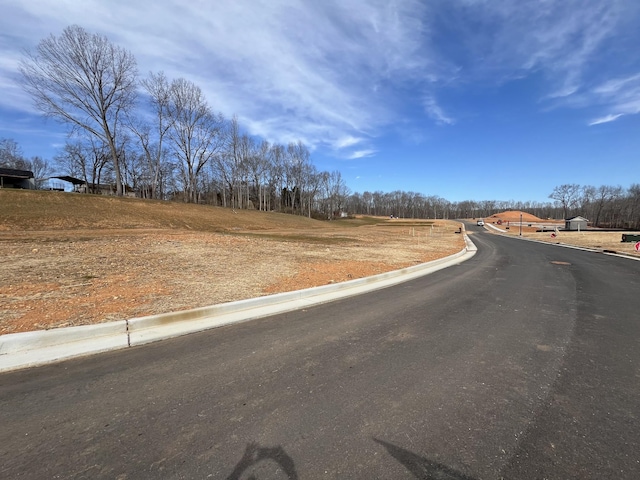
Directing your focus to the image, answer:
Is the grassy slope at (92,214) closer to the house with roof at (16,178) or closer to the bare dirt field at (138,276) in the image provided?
the bare dirt field at (138,276)

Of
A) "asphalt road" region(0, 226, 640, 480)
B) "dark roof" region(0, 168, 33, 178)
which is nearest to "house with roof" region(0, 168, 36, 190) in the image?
"dark roof" region(0, 168, 33, 178)

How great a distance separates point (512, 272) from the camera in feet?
38.5

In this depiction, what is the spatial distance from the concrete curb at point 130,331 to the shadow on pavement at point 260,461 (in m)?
2.85

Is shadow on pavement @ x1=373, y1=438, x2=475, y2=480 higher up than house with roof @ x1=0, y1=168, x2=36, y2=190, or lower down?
lower down

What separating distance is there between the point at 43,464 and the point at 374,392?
269cm

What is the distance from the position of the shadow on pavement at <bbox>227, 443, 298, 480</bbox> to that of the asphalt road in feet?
0.04

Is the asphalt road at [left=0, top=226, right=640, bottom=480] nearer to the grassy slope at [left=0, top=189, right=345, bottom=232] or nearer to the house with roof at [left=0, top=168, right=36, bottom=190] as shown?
the grassy slope at [left=0, top=189, right=345, bottom=232]

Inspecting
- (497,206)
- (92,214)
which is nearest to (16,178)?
(92,214)

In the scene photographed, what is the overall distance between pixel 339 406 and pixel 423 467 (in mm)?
893

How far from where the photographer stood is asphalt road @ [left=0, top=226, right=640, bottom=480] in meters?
2.19

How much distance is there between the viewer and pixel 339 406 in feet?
9.41

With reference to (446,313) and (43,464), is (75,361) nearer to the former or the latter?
(43,464)

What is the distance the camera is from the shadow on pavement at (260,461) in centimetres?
209

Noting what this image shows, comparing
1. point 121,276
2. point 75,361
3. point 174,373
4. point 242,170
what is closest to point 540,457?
point 174,373
